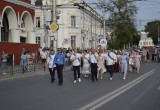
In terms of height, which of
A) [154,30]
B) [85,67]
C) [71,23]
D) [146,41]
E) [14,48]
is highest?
[154,30]

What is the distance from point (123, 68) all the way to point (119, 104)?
12.0 meters

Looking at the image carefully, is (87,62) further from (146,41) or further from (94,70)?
A: (146,41)

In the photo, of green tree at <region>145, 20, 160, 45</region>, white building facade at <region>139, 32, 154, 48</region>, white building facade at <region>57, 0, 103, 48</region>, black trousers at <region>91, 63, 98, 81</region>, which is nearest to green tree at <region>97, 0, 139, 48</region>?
white building facade at <region>57, 0, 103, 48</region>

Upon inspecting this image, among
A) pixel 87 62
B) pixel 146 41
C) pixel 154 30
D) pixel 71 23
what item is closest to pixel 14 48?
pixel 87 62

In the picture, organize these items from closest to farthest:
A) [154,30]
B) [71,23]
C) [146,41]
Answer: [71,23]
[154,30]
[146,41]

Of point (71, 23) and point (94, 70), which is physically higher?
point (71, 23)

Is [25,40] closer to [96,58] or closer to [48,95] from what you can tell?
[96,58]

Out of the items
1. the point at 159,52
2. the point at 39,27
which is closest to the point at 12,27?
the point at 159,52

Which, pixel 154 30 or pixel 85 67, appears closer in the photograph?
pixel 85 67

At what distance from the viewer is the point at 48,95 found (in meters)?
15.9

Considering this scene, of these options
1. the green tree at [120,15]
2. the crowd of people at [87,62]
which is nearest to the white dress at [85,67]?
the crowd of people at [87,62]

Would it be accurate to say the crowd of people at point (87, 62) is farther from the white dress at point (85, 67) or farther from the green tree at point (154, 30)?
the green tree at point (154, 30)

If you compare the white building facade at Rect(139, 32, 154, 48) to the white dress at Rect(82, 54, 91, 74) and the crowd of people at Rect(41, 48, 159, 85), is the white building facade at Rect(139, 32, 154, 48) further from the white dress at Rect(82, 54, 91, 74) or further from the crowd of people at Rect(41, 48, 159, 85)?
the crowd of people at Rect(41, 48, 159, 85)

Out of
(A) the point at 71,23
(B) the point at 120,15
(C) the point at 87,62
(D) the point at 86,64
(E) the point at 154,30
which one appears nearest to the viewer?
(C) the point at 87,62
